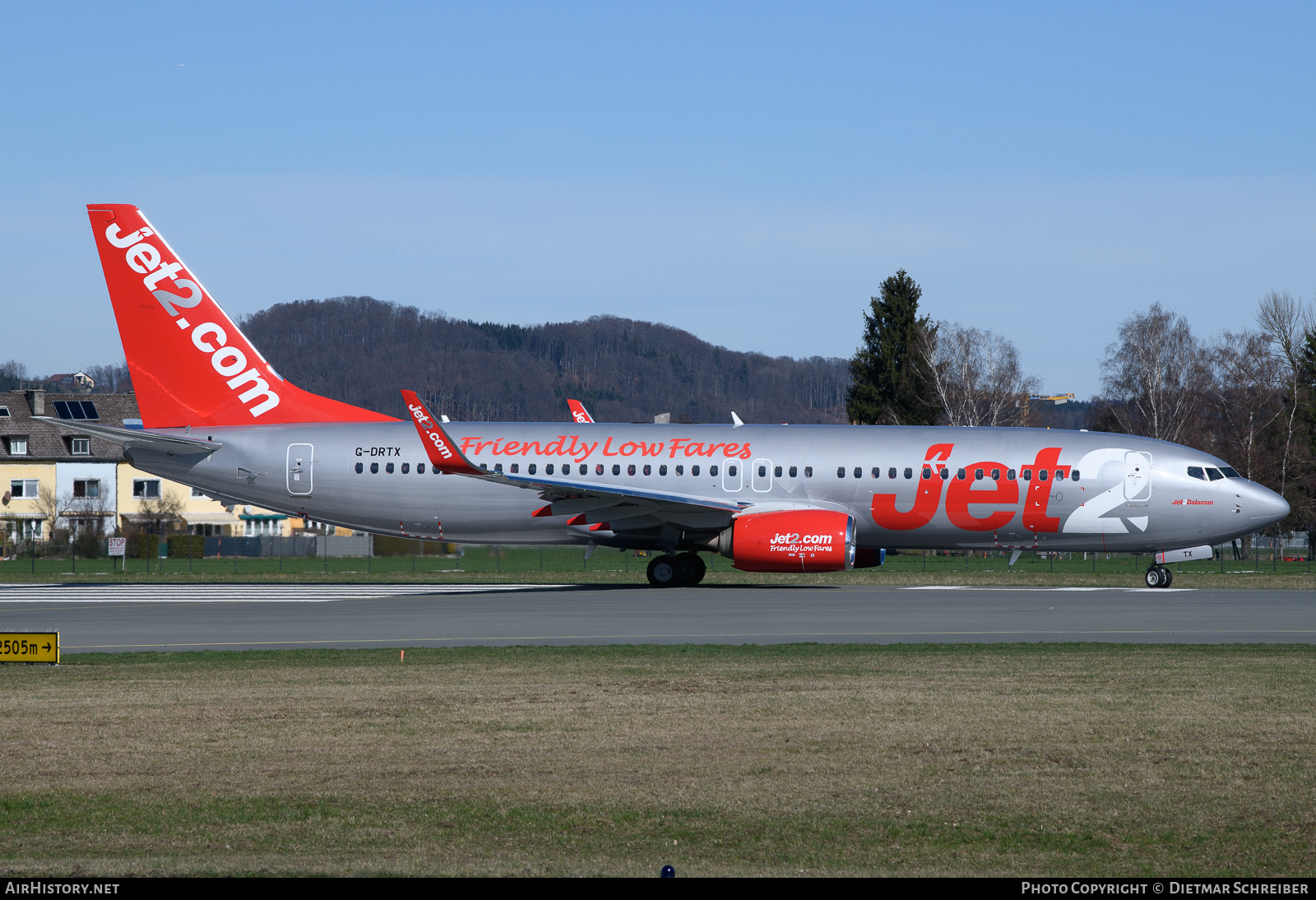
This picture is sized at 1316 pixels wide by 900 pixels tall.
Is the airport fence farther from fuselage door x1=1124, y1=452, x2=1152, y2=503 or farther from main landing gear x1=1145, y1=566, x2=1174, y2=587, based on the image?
fuselage door x1=1124, y1=452, x2=1152, y2=503

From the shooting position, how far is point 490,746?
962 centimetres

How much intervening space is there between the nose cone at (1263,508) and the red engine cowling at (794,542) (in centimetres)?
874

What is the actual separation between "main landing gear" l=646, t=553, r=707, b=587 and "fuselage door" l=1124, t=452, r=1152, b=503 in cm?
952

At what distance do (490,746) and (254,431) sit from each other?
22744 mm

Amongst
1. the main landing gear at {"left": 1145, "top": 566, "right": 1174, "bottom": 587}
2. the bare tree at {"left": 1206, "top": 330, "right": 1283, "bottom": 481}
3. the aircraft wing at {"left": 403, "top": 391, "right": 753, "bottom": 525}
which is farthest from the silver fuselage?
the bare tree at {"left": 1206, "top": 330, "right": 1283, "bottom": 481}

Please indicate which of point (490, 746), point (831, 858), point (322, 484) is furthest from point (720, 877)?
point (322, 484)

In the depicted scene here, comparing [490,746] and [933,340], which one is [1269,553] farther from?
[490,746]

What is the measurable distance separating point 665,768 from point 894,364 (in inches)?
2415

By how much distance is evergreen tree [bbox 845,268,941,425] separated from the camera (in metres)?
67.9

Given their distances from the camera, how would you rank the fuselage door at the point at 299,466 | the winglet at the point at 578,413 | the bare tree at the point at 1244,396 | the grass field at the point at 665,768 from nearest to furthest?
the grass field at the point at 665,768 < the fuselage door at the point at 299,466 < the winglet at the point at 578,413 < the bare tree at the point at 1244,396

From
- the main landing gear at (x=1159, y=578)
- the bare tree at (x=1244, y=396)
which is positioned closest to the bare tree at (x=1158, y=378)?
Answer: the bare tree at (x=1244, y=396)

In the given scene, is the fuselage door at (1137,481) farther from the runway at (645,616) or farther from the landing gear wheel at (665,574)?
the landing gear wheel at (665,574)

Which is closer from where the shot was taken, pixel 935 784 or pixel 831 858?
pixel 831 858

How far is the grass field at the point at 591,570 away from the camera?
112 ft
